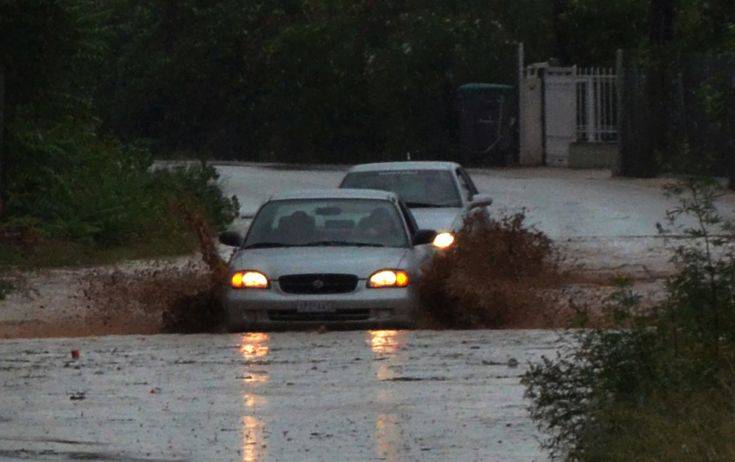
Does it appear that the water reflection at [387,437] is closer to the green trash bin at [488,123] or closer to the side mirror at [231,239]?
the side mirror at [231,239]

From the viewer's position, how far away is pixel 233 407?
1102 centimetres

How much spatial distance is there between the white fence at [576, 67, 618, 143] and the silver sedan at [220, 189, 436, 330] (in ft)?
85.2

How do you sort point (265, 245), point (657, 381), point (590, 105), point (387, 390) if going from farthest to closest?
point (590, 105), point (265, 245), point (387, 390), point (657, 381)

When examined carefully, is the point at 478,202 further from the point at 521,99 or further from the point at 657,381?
the point at 521,99

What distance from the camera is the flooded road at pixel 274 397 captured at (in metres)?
9.65

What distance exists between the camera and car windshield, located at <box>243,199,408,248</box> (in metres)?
16.5

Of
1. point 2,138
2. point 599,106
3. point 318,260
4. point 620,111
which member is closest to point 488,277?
point 318,260

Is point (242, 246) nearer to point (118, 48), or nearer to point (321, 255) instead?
point (321, 255)

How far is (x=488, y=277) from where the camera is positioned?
18.6 m

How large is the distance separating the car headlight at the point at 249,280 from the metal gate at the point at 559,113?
91.4 ft

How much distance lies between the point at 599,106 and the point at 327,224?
26.4 metres

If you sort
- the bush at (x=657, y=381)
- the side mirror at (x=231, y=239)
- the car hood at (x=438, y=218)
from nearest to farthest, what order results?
the bush at (x=657, y=381), the side mirror at (x=231, y=239), the car hood at (x=438, y=218)

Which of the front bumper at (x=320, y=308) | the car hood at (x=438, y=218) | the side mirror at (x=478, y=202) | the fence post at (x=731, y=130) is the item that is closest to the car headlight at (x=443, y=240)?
the car hood at (x=438, y=218)

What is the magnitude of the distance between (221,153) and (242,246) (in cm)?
4392
